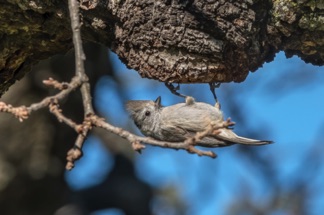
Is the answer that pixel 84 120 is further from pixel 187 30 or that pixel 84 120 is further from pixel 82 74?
pixel 187 30

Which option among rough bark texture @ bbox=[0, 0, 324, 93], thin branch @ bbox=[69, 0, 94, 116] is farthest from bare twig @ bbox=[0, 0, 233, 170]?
rough bark texture @ bbox=[0, 0, 324, 93]

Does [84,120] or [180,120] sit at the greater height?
[180,120]

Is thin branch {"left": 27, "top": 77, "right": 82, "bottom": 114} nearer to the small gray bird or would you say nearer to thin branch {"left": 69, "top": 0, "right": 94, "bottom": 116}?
thin branch {"left": 69, "top": 0, "right": 94, "bottom": 116}

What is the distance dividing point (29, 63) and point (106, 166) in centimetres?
369

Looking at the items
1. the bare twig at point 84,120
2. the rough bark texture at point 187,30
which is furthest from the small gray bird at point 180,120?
the bare twig at point 84,120

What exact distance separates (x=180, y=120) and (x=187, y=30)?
3.27 ft

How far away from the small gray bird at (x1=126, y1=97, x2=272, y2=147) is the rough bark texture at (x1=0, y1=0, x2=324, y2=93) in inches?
25.4

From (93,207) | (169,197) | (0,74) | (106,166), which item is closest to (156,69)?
(0,74)

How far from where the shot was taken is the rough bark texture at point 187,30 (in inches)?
105

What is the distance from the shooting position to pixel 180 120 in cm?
362

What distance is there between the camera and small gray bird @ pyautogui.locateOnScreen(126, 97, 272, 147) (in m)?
3.50

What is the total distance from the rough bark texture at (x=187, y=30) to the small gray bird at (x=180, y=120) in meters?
0.65

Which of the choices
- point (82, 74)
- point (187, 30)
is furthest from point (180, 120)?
point (82, 74)

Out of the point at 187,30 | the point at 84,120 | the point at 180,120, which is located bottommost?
the point at 84,120
